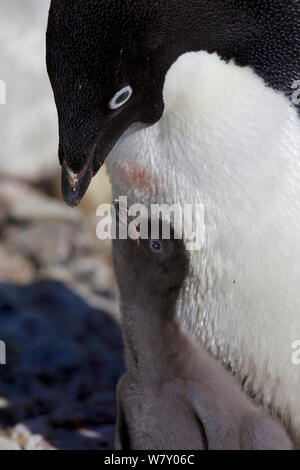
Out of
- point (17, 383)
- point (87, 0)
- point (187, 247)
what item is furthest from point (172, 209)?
point (17, 383)

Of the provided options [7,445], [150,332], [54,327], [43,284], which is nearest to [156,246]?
[150,332]

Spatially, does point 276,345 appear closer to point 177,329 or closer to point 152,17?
point 177,329

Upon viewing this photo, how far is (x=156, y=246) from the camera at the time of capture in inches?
51.3

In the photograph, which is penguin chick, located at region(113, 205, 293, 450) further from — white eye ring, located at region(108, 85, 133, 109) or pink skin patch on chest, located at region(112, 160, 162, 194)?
white eye ring, located at region(108, 85, 133, 109)

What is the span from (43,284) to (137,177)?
0.99m

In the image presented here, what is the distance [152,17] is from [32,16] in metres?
1.72

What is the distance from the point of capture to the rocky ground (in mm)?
1641

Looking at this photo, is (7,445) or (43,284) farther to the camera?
(43,284)

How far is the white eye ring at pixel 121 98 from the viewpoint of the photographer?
1.11 metres

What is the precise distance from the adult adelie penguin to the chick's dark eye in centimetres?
7

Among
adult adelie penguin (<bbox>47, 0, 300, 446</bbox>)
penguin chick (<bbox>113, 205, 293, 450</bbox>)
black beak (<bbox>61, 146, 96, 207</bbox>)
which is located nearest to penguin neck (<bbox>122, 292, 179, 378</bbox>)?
penguin chick (<bbox>113, 205, 293, 450</bbox>)

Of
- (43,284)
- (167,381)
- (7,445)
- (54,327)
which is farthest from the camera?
(43,284)

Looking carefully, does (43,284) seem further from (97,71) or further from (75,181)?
(97,71)

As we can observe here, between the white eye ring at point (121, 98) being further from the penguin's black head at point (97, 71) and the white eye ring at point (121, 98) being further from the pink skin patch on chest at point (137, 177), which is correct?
the pink skin patch on chest at point (137, 177)
